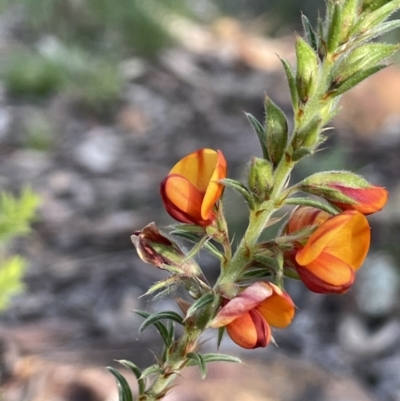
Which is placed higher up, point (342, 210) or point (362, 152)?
point (342, 210)

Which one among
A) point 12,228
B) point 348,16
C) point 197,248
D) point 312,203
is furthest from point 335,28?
point 12,228

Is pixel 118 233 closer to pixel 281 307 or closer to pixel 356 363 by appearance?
pixel 356 363

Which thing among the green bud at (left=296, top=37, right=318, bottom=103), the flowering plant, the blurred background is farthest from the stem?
the blurred background

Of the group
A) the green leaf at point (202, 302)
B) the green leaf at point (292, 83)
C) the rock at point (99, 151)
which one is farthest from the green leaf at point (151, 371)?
the rock at point (99, 151)

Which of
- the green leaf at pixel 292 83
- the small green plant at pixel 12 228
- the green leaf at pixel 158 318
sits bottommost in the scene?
the small green plant at pixel 12 228

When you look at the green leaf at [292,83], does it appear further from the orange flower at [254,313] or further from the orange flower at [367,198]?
the orange flower at [254,313]

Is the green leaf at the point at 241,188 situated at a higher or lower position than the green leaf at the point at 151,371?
higher

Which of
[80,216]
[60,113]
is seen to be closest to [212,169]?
[80,216]
